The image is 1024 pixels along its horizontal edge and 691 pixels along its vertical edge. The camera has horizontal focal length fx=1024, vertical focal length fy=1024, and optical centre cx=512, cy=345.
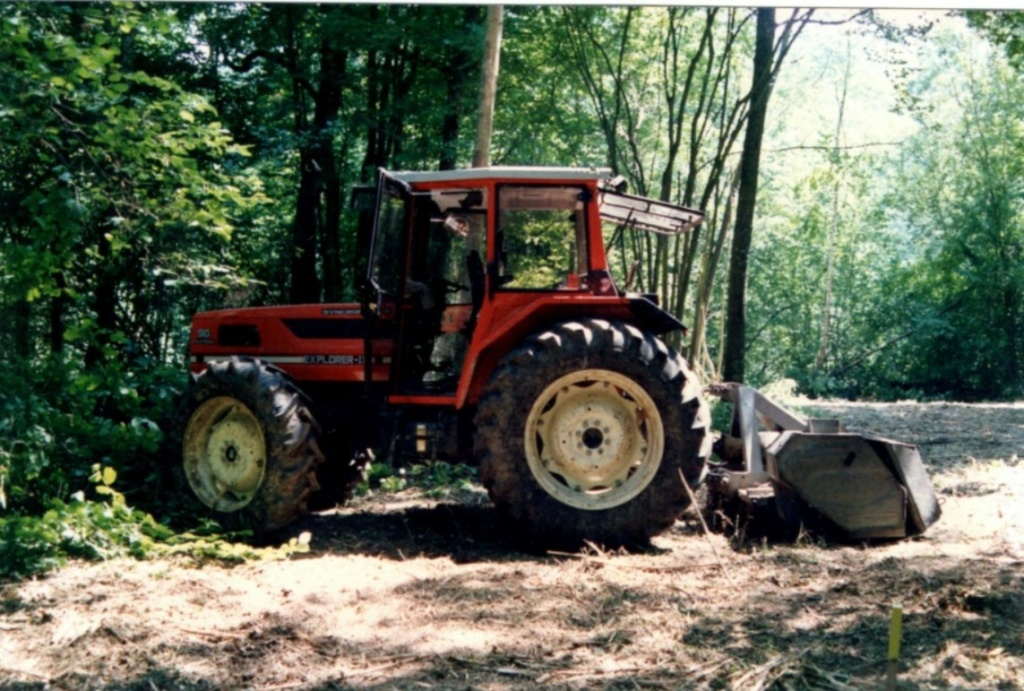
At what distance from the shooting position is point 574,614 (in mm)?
3533

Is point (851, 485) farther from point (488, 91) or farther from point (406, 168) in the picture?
point (488, 91)

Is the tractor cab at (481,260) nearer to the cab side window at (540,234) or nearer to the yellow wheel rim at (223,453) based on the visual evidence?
the cab side window at (540,234)

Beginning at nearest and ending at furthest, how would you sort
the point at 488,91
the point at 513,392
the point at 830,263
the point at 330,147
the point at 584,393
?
the point at 513,392 → the point at 584,393 → the point at 330,147 → the point at 830,263 → the point at 488,91

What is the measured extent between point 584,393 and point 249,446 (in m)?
1.63

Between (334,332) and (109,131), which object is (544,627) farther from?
(109,131)

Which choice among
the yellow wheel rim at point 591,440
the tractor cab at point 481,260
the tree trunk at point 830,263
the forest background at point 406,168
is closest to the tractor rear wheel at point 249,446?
the forest background at point 406,168

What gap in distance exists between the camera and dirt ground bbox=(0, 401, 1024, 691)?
307cm

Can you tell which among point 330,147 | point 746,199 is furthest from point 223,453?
point 746,199

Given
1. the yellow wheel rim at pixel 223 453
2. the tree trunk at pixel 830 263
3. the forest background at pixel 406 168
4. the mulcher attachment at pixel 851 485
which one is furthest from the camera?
the tree trunk at pixel 830 263

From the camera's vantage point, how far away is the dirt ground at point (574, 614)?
3068 millimetres

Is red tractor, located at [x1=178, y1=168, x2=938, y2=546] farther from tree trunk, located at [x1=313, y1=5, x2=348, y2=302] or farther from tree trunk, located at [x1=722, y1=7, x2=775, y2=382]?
tree trunk, located at [x1=722, y1=7, x2=775, y2=382]

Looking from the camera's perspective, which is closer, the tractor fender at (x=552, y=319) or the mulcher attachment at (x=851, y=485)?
the mulcher attachment at (x=851, y=485)

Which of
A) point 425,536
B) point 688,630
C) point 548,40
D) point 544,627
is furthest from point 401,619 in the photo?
point 548,40

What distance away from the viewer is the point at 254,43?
4.42m
